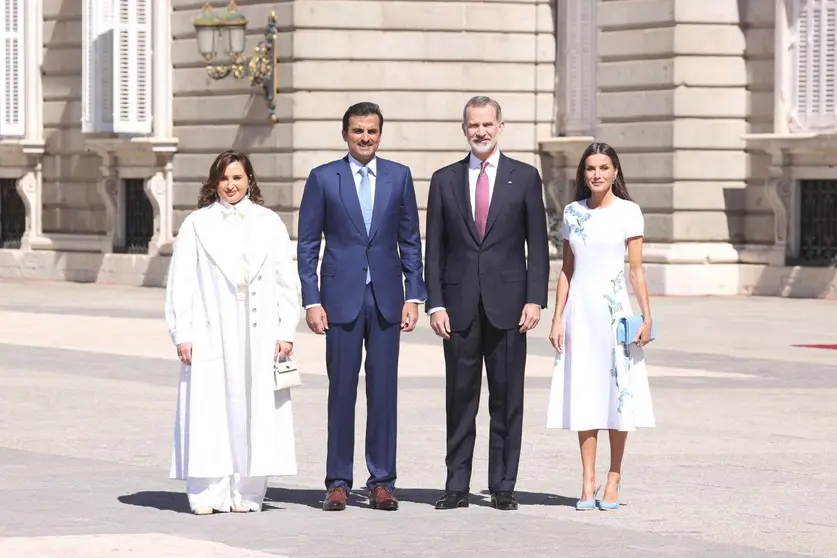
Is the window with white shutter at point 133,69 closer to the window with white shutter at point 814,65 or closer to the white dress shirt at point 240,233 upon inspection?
the window with white shutter at point 814,65

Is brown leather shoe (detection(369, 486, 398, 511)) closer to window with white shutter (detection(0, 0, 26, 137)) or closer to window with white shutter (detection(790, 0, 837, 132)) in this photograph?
window with white shutter (detection(790, 0, 837, 132))

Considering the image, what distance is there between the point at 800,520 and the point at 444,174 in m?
2.23

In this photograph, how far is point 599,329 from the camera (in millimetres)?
10547

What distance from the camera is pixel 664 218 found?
27422 mm

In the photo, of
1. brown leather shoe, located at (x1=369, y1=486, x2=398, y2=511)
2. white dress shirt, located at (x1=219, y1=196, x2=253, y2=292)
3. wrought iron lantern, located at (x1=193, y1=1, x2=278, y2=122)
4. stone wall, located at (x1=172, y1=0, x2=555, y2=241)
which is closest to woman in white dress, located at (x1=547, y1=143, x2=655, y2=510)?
brown leather shoe, located at (x1=369, y1=486, x2=398, y2=511)

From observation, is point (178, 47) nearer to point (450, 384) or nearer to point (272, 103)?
point (272, 103)

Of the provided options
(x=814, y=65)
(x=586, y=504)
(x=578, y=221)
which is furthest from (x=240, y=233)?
(x=814, y=65)

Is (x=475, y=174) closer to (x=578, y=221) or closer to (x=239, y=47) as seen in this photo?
(x=578, y=221)

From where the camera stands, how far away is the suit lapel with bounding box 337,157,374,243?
10.6 metres

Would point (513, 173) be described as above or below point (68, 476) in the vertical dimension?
above

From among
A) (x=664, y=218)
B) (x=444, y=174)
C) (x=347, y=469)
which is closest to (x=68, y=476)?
(x=347, y=469)

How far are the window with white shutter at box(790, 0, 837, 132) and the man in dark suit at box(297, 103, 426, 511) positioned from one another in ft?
55.1

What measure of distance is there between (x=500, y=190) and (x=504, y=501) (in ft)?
4.61

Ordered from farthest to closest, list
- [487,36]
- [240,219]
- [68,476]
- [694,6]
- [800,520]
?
[487,36] → [694,6] → [68,476] → [240,219] → [800,520]
